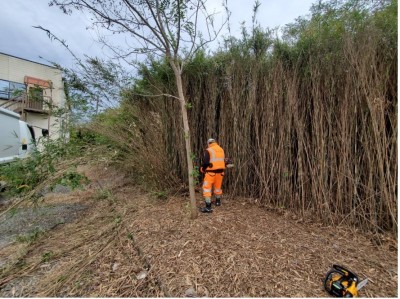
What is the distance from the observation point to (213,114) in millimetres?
3926

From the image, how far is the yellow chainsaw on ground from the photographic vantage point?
1.55 m

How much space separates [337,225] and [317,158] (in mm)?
888

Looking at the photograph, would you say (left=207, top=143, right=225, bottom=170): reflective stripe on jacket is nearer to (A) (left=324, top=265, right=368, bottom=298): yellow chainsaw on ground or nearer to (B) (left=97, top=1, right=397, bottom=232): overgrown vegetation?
(B) (left=97, top=1, right=397, bottom=232): overgrown vegetation

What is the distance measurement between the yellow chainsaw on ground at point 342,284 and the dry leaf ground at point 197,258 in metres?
0.08

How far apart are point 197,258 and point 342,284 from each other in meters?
1.22

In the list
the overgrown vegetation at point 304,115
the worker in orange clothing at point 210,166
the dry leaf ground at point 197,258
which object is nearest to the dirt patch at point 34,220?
the dry leaf ground at point 197,258

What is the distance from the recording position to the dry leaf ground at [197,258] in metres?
1.76

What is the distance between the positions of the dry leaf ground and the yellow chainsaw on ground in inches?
3.0

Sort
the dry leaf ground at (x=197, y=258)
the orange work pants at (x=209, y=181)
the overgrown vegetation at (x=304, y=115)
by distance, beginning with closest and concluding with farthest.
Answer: the dry leaf ground at (x=197, y=258) → the overgrown vegetation at (x=304, y=115) → the orange work pants at (x=209, y=181)

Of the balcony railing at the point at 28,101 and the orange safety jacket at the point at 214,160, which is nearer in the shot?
the orange safety jacket at the point at 214,160

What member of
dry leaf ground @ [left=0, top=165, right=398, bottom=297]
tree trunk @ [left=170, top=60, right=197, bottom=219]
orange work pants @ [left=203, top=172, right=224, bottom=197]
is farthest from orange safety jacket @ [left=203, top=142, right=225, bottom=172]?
dry leaf ground @ [left=0, top=165, right=398, bottom=297]

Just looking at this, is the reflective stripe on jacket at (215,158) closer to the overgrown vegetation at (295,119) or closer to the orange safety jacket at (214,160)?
the orange safety jacket at (214,160)

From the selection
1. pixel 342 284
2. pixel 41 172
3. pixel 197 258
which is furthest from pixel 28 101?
pixel 342 284

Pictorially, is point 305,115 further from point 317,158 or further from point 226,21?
point 226,21
